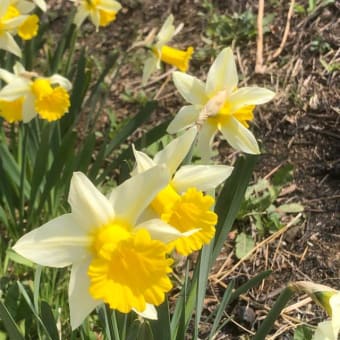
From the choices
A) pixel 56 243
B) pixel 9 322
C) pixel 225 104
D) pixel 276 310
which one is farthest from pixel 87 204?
pixel 225 104

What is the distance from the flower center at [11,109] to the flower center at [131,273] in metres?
1.18

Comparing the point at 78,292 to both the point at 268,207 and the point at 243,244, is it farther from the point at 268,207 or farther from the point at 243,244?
the point at 268,207

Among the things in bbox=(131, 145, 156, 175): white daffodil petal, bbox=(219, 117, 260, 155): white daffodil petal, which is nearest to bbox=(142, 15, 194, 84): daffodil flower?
bbox=(219, 117, 260, 155): white daffodil petal

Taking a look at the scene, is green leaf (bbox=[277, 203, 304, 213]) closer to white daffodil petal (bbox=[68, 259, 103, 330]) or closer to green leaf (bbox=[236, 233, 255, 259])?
green leaf (bbox=[236, 233, 255, 259])

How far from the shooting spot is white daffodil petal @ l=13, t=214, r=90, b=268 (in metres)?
1.20

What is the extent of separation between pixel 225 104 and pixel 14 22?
Result: 3.05ft

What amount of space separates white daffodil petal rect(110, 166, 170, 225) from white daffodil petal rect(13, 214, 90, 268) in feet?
Result: 0.29

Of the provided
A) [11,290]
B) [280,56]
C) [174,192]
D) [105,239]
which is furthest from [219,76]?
[280,56]

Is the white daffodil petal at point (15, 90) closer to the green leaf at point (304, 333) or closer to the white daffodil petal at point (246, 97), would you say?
the white daffodil petal at point (246, 97)

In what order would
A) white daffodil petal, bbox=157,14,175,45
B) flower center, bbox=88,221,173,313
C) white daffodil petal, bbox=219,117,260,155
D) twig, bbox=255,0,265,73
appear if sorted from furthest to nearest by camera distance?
twig, bbox=255,0,265,73
white daffodil petal, bbox=157,14,175,45
white daffodil petal, bbox=219,117,260,155
flower center, bbox=88,221,173,313

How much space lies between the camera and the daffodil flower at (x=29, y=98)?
221 cm

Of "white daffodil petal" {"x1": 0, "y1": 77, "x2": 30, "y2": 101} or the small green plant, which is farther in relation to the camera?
the small green plant

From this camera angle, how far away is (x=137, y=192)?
1225 millimetres

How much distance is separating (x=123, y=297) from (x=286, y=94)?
2067 millimetres
